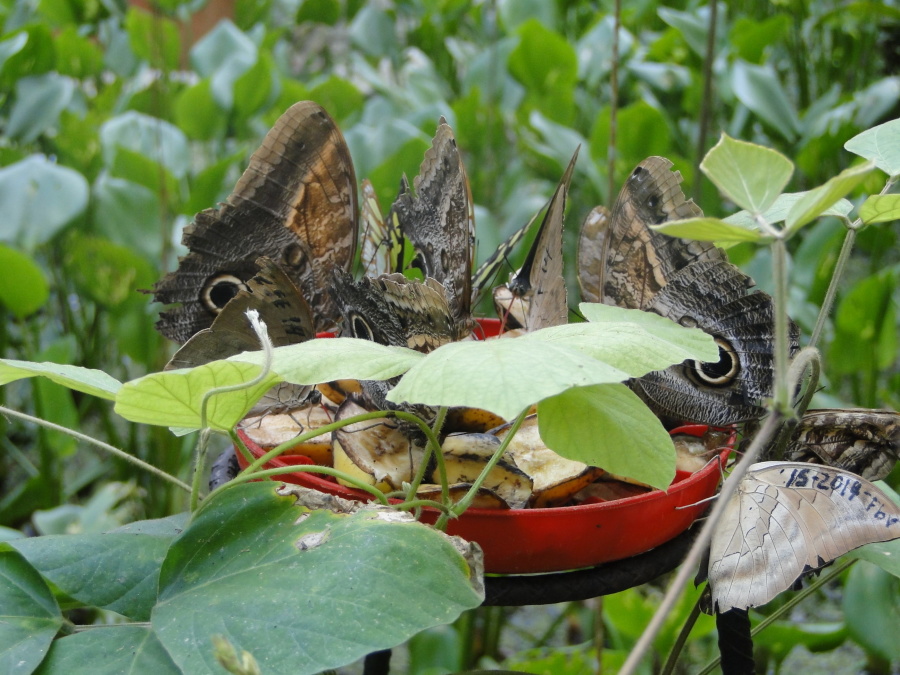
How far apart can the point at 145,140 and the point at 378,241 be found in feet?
2.90

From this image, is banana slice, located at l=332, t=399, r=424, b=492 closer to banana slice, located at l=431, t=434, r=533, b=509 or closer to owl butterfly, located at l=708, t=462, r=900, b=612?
banana slice, located at l=431, t=434, r=533, b=509

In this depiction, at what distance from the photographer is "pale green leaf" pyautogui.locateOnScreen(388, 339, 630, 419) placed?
0.27 m

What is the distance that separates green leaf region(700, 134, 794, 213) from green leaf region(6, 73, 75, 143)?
1.26m

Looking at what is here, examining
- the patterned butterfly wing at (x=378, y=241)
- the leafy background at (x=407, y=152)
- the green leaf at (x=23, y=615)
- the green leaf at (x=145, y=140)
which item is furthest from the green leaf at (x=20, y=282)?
the green leaf at (x=23, y=615)

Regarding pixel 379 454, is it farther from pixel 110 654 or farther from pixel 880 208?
pixel 880 208

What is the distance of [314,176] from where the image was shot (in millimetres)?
576

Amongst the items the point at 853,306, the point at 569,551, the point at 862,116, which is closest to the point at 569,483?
the point at 569,551

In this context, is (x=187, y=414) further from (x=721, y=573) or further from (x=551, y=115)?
(x=551, y=115)

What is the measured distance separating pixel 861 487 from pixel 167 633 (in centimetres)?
30

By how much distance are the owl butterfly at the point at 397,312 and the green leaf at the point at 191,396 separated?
74mm

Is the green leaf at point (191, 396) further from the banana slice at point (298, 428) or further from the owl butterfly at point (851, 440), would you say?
the owl butterfly at point (851, 440)

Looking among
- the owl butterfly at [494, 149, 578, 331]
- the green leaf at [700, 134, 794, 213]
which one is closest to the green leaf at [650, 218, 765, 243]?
the green leaf at [700, 134, 794, 213]

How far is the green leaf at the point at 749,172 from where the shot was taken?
296mm

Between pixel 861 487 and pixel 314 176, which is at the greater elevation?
pixel 314 176
